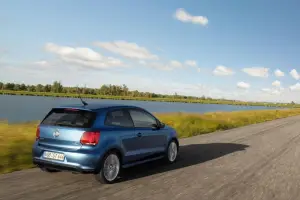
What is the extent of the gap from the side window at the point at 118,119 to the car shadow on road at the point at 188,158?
1127 millimetres

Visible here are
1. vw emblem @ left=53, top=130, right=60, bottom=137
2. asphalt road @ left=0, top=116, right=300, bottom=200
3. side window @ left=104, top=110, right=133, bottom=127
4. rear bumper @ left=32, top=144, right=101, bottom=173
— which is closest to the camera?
asphalt road @ left=0, top=116, right=300, bottom=200

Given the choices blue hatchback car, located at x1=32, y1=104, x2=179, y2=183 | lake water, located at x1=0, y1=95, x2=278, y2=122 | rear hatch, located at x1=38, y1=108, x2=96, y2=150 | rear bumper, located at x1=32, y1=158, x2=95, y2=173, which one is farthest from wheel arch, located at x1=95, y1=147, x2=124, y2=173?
lake water, located at x1=0, y1=95, x2=278, y2=122

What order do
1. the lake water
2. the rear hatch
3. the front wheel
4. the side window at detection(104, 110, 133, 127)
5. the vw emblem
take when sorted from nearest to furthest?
1. the rear hatch
2. the vw emblem
3. the side window at detection(104, 110, 133, 127)
4. the front wheel
5. the lake water

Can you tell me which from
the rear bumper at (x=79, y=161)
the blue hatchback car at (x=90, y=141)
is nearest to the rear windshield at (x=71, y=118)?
the blue hatchback car at (x=90, y=141)

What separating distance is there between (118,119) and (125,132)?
30 cm

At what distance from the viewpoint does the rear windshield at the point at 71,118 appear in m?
6.00

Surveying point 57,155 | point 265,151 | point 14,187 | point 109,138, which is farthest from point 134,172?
point 265,151

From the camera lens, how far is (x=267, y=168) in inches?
332

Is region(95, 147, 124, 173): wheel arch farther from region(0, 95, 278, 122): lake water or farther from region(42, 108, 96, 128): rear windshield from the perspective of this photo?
region(0, 95, 278, 122): lake water

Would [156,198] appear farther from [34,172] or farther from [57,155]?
[34,172]

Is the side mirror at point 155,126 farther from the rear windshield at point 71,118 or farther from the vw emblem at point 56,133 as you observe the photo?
the vw emblem at point 56,133

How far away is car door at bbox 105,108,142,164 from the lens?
6379mm

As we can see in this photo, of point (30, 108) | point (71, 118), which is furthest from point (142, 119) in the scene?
point (30, 108)

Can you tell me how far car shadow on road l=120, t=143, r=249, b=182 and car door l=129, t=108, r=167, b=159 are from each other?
382 millimetres
